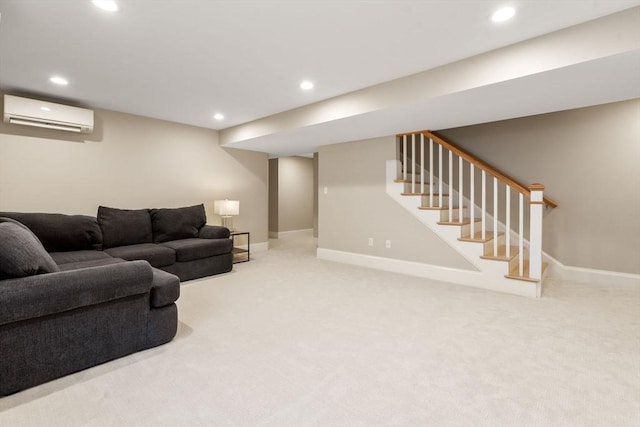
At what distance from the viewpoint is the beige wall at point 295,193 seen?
8164mm

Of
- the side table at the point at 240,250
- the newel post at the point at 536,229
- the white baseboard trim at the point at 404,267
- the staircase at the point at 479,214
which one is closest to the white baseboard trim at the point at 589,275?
the staircase at the point at 479,214

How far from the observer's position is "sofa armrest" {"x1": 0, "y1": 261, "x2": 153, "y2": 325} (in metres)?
1.59

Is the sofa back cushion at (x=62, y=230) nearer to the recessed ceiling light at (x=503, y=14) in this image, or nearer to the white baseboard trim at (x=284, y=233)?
the recessed ceiling light at (x=503, y=14)

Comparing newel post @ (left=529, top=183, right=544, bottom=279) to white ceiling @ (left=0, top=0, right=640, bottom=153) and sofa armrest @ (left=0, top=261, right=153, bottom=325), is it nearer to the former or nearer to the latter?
white ceiling @ (left=0, top=0, right=640, bottom=153)

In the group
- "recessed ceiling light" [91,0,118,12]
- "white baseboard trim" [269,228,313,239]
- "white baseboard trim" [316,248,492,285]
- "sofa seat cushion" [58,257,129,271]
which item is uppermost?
"recessed ceiling light" [91,0,118,12]

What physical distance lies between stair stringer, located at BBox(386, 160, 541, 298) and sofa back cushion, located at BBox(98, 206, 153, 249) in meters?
3.47

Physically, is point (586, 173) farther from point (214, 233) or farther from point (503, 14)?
point (214, 233)

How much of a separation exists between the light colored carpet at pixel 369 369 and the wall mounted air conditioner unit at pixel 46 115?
Result: 8.81 feet

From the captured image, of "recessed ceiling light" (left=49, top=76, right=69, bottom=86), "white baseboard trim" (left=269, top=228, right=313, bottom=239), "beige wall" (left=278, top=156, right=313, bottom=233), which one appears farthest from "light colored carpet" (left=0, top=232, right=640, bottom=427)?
"beige wall" (left=278, top=156, right=313, bottom=233)

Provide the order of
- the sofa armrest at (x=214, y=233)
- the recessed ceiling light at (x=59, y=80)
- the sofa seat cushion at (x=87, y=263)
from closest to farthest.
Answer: the sofa seat cushion at (x=87, y=263) → the recessed ceiling light at (x=59, y=80) → the sofa armrest at (x=214, y=233)

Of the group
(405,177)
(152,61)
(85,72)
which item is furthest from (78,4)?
(405,177)

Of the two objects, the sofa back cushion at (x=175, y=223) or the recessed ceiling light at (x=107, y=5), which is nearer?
the recessed ceiling light at (x=107, y=5)

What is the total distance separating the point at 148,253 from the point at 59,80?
206cm

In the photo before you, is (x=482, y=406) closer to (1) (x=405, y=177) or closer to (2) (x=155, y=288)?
(2) (x=155, y=288)
